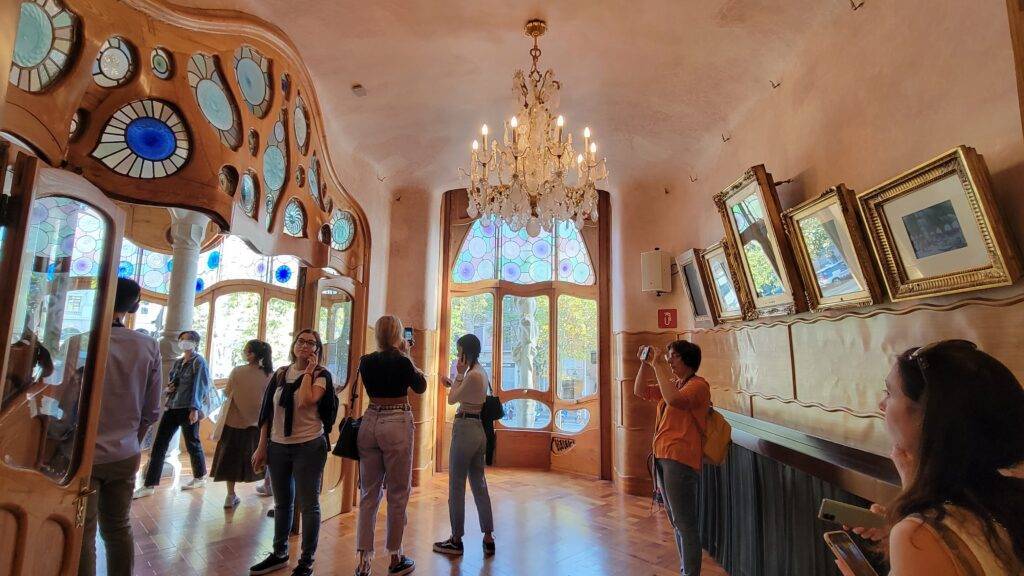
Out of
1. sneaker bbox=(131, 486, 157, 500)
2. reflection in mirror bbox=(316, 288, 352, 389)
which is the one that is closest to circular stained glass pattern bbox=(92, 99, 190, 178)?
reflection in mirror bbox=(316, 288, 352, 389)

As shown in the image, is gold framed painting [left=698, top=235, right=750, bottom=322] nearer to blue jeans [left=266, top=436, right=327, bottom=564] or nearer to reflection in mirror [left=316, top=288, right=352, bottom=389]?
blue jeans [left=266, top=436, right=327, bottom=564]

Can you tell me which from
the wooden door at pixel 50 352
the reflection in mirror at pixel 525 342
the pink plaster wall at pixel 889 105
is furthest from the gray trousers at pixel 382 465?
the reflection in mirror at pixel 525 342

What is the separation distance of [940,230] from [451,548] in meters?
3.07

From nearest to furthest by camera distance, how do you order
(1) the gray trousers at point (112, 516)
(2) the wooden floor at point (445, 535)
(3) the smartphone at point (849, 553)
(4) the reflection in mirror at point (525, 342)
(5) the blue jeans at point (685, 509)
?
(3) the smartphone at point (849, 553) < (1) the gray trousers at point (112, 516) < (5) the blue jeans at point (685, 509) < (2) the wooden floor at point (445, 535) < (4) the reflection in mirror at point (525, 342)

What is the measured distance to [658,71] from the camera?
3256mm

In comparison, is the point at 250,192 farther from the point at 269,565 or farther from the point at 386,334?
the point at 269,565

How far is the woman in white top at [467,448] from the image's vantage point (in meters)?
3.00

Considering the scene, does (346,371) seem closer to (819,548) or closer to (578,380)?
(578,380)

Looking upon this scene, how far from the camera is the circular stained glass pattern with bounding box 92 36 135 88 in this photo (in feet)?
6.36

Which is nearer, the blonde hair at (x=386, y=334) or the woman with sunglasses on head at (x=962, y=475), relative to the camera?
the woman with sunglasses on head at (x=962, y=475)

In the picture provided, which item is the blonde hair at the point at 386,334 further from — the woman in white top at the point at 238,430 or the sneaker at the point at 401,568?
the woman in white top at the point at 238,430

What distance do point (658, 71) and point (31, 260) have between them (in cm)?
339

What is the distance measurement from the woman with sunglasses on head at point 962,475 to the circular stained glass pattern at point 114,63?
2.84 metres

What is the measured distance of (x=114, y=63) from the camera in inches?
78.3
